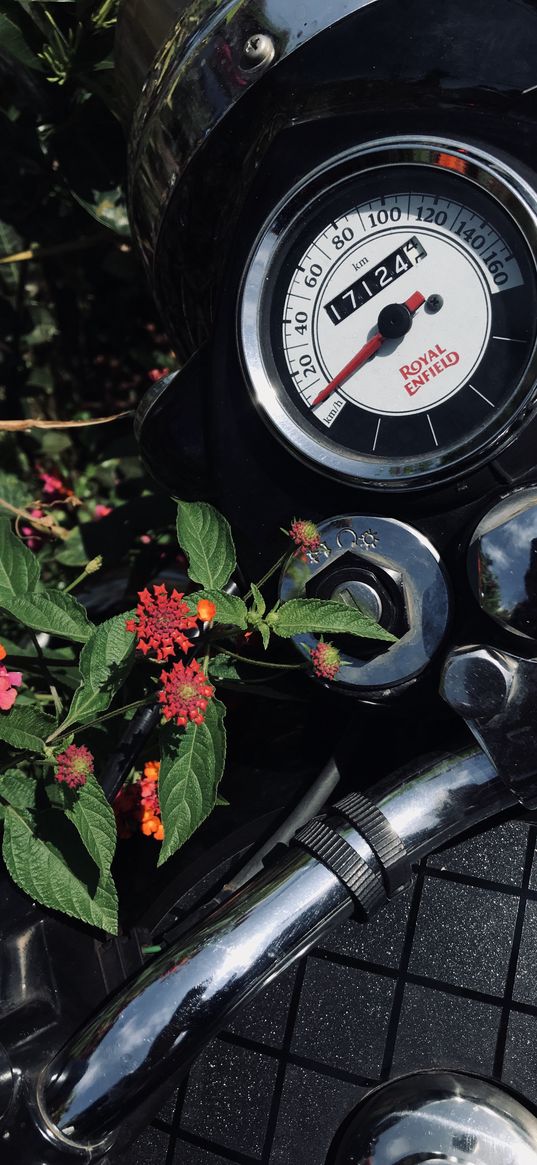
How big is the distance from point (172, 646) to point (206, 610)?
0.04 meters

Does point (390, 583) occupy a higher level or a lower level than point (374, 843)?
higher

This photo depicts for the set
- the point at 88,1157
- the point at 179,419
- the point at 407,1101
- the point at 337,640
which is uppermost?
the point at 179,419

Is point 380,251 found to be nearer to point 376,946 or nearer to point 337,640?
point 337,640

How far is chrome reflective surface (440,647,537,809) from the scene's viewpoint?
83 cm

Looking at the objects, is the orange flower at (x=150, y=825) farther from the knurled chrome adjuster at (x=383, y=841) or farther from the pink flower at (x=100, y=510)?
the pink flower at (x=100, y=510)

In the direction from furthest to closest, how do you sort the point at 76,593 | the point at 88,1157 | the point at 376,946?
the point at 76,593, the point at 376,946, the point at 88,1157

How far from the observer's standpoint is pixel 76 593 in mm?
1448

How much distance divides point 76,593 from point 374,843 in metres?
0.73

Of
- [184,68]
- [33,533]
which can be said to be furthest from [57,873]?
[33,533]

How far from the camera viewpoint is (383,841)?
0.85 meters

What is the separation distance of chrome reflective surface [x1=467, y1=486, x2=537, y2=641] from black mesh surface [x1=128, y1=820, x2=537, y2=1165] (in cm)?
22

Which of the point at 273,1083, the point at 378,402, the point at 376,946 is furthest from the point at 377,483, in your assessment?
the point at 273,1083

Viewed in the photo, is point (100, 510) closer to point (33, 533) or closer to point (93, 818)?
point (33, 533)

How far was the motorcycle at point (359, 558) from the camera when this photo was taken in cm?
82
